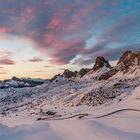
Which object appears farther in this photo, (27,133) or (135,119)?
(135,119)

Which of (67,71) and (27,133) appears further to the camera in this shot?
(67,71)

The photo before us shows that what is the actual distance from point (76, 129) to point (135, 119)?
3.77 metres

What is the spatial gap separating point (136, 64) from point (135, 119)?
59835 mm

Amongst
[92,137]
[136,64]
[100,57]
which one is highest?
[100,57]

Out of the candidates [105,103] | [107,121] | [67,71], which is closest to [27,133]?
[107,121]

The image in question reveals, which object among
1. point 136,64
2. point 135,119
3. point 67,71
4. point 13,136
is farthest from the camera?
point 67,71

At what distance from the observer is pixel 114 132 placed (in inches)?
496

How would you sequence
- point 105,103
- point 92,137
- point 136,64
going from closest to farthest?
1. point 92,137
2. point 105,103
3. point 136,64

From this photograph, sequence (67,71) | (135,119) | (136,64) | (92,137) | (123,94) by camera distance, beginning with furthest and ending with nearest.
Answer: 1. (67,71)
2. (136,64)
3. (123,94)
4. (135,119)
5. (92,137)

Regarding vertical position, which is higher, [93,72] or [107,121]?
[93,72]

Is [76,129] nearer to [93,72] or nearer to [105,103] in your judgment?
[105,103]

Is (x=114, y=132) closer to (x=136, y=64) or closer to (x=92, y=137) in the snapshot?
(x=92, y=137)

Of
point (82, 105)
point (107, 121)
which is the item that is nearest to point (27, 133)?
point (107, 121)

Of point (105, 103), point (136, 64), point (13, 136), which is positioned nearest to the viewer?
point (13, 136)
